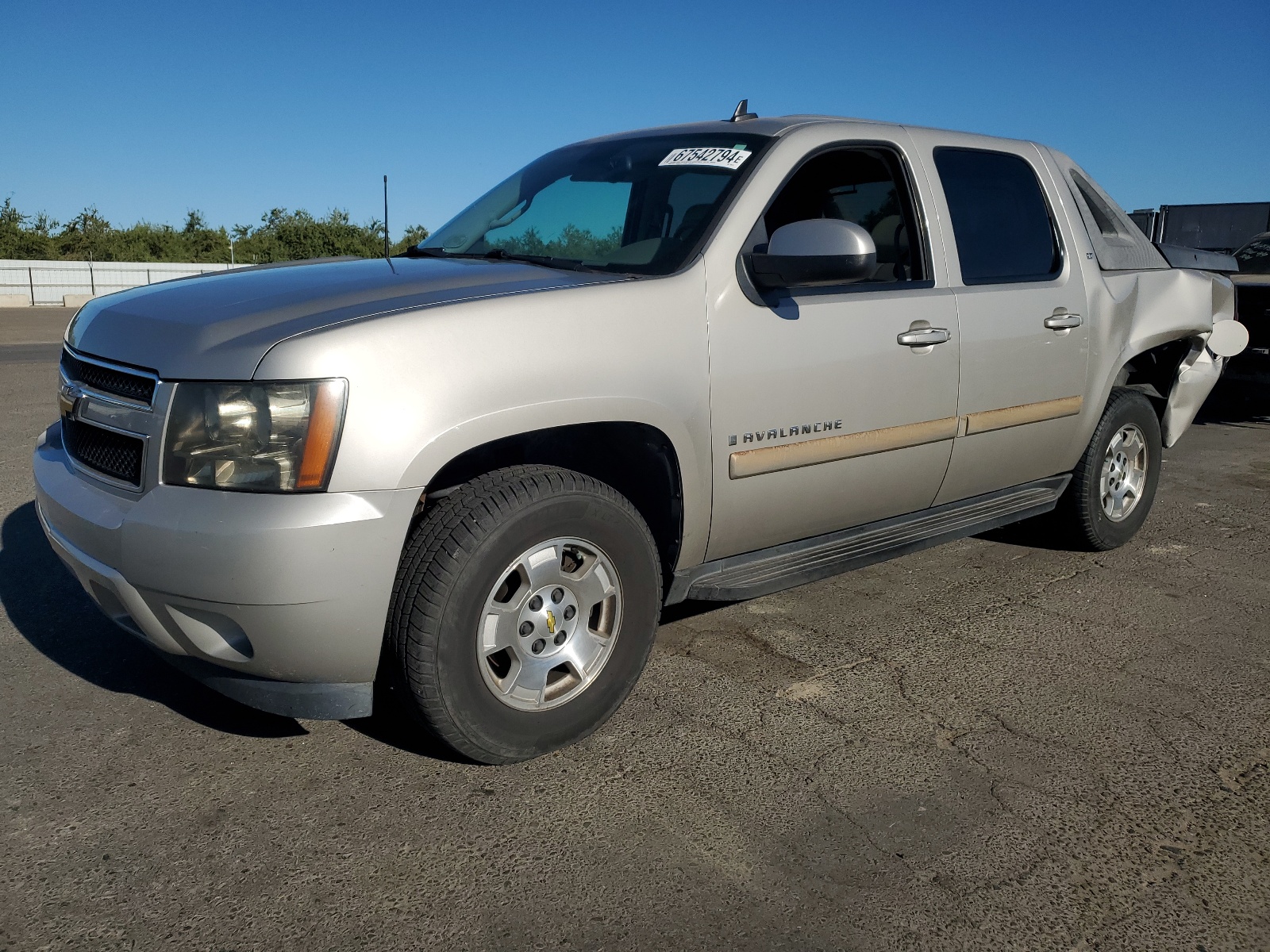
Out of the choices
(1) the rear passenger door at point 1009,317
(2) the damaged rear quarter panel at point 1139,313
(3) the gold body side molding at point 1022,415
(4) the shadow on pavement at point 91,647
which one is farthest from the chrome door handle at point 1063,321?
(4) the shadow on pavement at point 91,647

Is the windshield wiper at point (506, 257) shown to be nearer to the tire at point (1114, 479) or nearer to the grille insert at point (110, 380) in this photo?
the grille insert at point (110, 380)

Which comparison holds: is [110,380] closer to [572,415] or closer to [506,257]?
[572,415]

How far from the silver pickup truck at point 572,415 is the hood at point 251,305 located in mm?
13

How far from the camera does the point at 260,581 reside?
234 cm

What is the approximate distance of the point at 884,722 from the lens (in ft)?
10.2

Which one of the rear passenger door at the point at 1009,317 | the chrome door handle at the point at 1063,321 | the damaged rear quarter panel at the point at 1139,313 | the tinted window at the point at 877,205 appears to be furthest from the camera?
the damaged rear quarter panel at the point at 1139,313

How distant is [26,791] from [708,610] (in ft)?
7.95

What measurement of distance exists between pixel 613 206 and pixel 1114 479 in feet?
9.47

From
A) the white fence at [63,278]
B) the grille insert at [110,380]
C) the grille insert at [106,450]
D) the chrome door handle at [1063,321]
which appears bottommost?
the grille insert at [106,450]

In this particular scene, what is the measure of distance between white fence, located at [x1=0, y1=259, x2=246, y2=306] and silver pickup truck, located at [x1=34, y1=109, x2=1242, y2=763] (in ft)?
115

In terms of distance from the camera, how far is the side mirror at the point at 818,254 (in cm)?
301

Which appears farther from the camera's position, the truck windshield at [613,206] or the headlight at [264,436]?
the truck windshield at [613,206]

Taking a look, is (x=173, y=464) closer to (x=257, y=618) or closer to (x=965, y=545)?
(x=257, y=618)

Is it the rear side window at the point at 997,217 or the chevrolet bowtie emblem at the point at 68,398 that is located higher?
the rear side window at the point at 997,217
